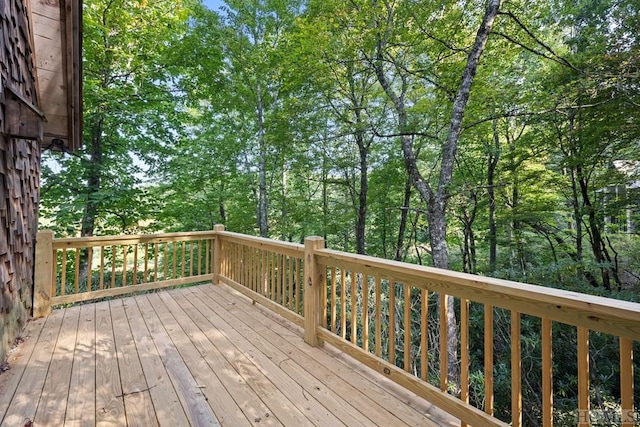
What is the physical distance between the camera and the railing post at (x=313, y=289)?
2533mm

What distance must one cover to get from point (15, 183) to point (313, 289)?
281cm

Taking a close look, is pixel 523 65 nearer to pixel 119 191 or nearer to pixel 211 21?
pixel 211 21

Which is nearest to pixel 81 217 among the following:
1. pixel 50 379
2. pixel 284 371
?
pixel 50 379

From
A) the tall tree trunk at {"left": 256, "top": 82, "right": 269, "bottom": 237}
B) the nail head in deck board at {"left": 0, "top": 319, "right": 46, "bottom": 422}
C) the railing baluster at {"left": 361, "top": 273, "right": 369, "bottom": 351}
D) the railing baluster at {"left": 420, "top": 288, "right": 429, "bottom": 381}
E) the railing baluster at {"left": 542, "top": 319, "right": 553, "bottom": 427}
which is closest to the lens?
the railing baluster at {"left": 542, "top": 319, "right": 553, "bottom": 427}

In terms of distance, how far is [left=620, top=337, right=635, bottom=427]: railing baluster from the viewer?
3.44ft

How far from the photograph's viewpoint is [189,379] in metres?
2.03

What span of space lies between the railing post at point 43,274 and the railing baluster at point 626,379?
15.1ft

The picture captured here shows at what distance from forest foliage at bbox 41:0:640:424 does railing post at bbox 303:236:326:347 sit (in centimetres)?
318

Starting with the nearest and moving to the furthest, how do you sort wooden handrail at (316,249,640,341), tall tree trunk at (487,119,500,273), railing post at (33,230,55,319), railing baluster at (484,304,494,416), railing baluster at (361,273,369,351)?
wooden handrail at (316,249,640,341) → railing baluster at (484,304,494,416) → railing baluster at (361,273,369,351) → railing post at (33,230,55,319) → tall tree trunk at (487,119,500,273)

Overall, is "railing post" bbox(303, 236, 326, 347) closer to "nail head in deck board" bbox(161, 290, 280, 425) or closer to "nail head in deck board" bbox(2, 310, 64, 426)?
"nail head in deck board" bbox(161, 290, 280, 425)

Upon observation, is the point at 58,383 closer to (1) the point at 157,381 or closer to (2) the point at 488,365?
(1) the point at 157,381

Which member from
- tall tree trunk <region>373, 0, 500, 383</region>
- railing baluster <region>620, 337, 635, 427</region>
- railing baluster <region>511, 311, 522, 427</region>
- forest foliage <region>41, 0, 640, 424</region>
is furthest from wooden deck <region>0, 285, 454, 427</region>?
forest foliage <region>41, 0, 640, 424</region>

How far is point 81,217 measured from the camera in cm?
609

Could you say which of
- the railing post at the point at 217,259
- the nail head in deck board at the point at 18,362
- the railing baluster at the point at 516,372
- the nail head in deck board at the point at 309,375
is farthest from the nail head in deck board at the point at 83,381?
the railing baluster at the point at 516,372
